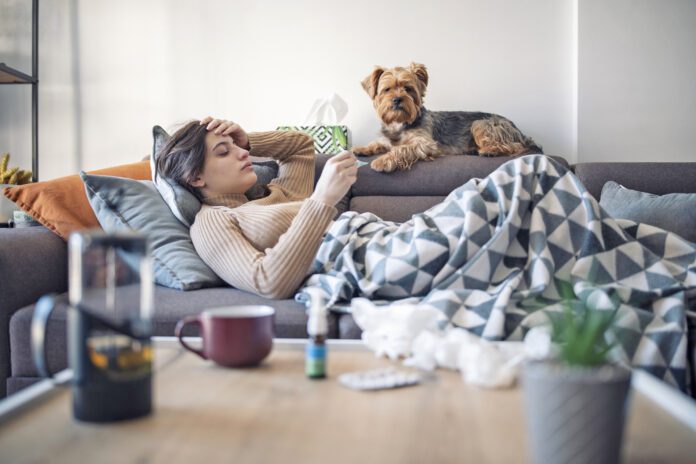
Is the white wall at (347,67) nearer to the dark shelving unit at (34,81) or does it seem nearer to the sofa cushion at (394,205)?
the dark shelving unit at (34,81)

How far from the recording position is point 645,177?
2320mm

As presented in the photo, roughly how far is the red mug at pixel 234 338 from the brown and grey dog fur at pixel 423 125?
2.02 meters

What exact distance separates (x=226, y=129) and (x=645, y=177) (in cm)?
159

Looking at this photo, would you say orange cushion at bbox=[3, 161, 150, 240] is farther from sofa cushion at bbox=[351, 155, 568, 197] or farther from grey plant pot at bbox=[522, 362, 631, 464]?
grey plant pot at bbox=[522, 362, 631, 464]

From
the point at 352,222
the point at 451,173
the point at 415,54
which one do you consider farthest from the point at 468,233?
the point at 415,54

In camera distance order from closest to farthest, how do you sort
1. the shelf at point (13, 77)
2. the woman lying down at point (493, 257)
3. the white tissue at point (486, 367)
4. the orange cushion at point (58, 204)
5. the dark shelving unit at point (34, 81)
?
1. the white tissue at point (486, 367)
2. the woman lying down at point (493, 257)
3. the orange cushion at point (58, 204)
4. the shelf at point (13, 77)
5. the dark shelving unit at point (34, 81)

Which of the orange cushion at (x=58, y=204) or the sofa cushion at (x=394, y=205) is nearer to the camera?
the orange cushion at (x=58, y=204)

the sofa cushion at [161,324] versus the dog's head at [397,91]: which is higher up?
the dog's head at [397,91]

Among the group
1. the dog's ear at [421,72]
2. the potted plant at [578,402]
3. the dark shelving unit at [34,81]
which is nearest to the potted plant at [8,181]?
the dark shelving unit at [34,81]

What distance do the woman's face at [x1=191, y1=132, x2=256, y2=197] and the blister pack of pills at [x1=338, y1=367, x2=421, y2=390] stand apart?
4.15 feet

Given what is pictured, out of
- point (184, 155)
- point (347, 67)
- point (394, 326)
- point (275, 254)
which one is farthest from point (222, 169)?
point (347, 67)

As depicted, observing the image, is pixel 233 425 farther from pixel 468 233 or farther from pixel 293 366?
pixel 468 233

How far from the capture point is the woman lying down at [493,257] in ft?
4.10

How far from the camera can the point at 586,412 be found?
494mm
